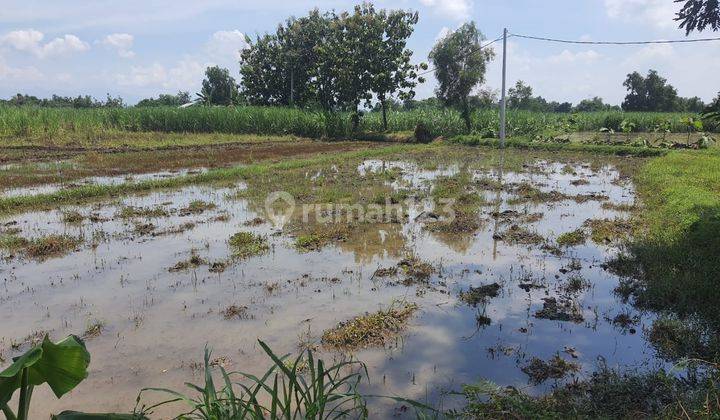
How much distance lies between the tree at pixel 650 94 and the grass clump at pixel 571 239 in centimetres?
4272

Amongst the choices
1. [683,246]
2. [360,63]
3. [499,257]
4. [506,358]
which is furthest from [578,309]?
[360,63]

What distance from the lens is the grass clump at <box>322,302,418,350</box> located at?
14.5ft

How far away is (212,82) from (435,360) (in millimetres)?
50064

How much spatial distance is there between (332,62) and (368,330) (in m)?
27.7

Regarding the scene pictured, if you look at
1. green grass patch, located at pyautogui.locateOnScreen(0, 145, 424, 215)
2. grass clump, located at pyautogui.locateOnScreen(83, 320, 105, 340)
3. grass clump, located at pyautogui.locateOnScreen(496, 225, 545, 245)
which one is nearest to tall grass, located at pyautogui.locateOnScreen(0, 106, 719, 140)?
green grass patch, located at pyautogui.locateOnScreen(0, 145, 424, 215)

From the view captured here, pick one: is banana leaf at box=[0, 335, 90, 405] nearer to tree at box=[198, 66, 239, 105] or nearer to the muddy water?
the muddy water

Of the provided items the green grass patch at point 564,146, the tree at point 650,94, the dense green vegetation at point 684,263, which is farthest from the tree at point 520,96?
the dense green vegetation at point 684,263

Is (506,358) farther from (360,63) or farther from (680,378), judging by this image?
(360,63)

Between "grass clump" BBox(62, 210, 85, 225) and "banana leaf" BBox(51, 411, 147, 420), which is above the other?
"banana leaf" BBox(51, 411, 147, 420)

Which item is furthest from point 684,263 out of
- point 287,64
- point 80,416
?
point 287,64

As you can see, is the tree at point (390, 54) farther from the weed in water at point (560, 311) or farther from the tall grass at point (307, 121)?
the weed in water at point (560, 311)

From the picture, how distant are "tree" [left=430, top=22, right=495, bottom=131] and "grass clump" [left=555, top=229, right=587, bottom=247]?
19827 millimetres

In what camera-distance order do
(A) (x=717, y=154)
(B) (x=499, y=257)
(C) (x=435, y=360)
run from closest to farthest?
(C) (x=435, y=360), (B) (x=499, y=257), (A) (x=717, y=154)

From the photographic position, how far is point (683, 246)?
21.1 feet
